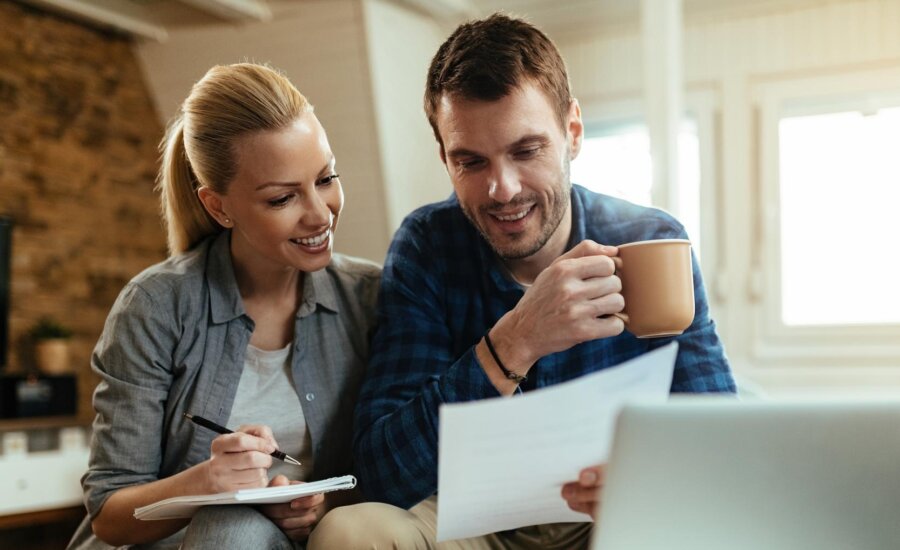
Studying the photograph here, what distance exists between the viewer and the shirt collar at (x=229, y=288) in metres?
1.55

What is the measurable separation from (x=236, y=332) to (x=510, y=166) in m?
0.54

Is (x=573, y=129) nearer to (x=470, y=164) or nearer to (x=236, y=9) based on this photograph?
(x=470, y=164)

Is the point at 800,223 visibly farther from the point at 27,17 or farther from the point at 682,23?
the point at 27,17

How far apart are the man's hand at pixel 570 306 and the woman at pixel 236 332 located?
44 centimetres

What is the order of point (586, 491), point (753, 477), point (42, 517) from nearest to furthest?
point (753, 477)
point (586, 491)
point (42, 517)

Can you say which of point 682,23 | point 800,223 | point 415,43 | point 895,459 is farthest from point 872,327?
point 895,459

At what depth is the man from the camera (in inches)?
47.6

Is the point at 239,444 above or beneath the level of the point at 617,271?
beneath

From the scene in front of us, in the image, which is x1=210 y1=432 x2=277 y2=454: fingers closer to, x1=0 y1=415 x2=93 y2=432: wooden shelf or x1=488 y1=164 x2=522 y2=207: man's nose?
x1=488 y1=164 x2=522 y2=207: man's nose

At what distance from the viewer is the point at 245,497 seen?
1.13 meters

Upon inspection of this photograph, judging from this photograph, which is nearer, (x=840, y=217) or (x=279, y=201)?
(x=279, y=201)

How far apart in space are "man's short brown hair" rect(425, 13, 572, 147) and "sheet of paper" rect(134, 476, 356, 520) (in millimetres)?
623

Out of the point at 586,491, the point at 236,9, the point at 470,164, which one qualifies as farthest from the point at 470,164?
the point at 236,9

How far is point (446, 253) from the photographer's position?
158cm
